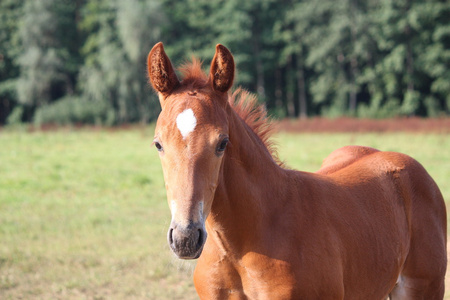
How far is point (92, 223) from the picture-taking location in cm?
→ 825

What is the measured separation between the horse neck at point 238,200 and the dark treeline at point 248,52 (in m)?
29.8

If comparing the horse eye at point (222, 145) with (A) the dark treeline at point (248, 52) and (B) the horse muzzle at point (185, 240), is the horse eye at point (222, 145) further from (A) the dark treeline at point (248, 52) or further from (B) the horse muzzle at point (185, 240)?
(A) the dark treeline at point (248, 52)

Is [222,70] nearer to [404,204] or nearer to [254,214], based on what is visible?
[254,214]

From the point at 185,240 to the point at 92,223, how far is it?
6.68 meters

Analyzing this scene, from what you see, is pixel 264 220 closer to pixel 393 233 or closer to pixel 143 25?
pixel 393 233

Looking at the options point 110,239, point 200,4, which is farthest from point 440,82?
point 110,239

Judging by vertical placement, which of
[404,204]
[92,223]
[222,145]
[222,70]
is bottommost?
[92,223]

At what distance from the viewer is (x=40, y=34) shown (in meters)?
41.1

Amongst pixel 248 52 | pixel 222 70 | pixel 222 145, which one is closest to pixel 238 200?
pixel 222 145

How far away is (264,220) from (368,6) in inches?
1486

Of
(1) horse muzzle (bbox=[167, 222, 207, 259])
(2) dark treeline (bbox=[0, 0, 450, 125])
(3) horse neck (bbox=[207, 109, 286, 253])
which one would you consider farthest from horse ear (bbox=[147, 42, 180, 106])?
(2) dark treeline (bbox=[0, 0, 450, 125])

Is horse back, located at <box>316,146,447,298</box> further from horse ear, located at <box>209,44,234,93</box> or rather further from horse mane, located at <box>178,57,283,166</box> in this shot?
horse ear, located at <box>209,44,234,93</box>

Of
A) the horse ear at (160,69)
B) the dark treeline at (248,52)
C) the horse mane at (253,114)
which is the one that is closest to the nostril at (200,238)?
the horse ear at (160,69)

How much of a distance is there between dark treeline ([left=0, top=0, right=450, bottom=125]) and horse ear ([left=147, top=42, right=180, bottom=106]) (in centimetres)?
2978
